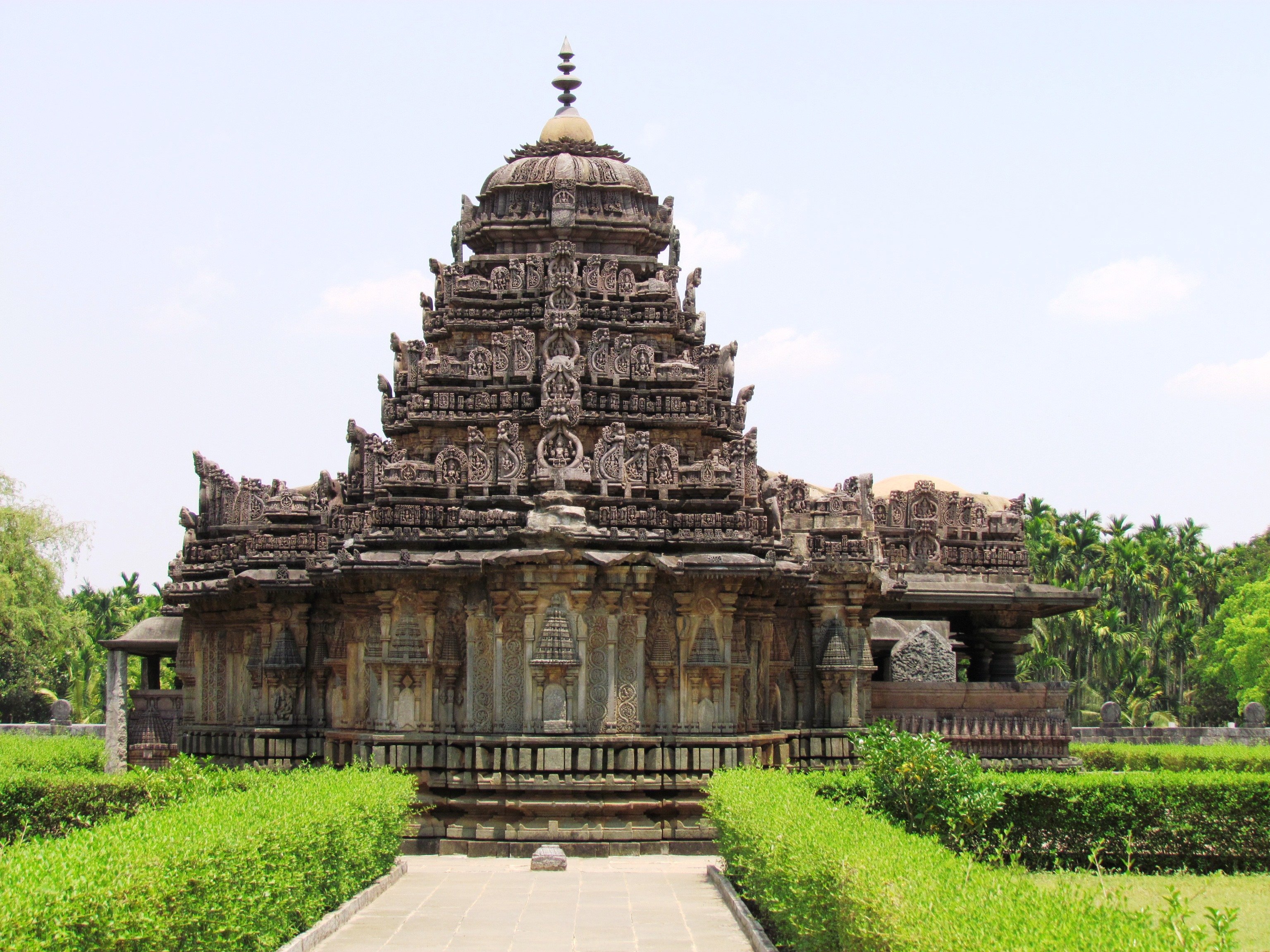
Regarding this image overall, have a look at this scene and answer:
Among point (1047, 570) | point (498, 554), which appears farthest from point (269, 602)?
point (1047, 570)

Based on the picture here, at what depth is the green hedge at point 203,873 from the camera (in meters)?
8.46

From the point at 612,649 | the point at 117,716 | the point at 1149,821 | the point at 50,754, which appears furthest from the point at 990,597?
the point at 117,716

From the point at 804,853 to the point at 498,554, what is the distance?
8.34 metres

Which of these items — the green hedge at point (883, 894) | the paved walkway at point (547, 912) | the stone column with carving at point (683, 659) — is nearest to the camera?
the green hedge at point (883, 894)

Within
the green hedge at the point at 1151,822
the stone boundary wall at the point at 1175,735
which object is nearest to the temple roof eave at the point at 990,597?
the green hedge at the point at 1151,822

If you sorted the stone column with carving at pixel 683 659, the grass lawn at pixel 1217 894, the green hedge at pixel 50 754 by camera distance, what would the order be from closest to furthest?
the grass lawn at pixel 1217 894, the stone column with carving at pixel 683 659, the green hedge at pixel 50 754

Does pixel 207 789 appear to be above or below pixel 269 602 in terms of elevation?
below

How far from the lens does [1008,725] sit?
24281mm

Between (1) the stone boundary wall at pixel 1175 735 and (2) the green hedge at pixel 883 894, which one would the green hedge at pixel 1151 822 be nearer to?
(2) the green hedge at pixel 883 894

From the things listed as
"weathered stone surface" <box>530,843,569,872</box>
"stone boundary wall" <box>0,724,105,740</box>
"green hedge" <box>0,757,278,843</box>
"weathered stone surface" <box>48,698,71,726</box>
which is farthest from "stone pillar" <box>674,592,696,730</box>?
"weathered stone surface" <box>48,698,71,726</box>

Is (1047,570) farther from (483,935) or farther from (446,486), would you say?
(483,935)

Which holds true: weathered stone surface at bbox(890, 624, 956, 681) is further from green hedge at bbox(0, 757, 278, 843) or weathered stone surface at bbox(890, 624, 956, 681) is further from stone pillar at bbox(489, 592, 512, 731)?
green hedge at bbox(0, 757, 278, 843)

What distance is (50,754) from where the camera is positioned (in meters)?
29.6

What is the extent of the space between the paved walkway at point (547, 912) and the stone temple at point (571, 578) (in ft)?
4.37
